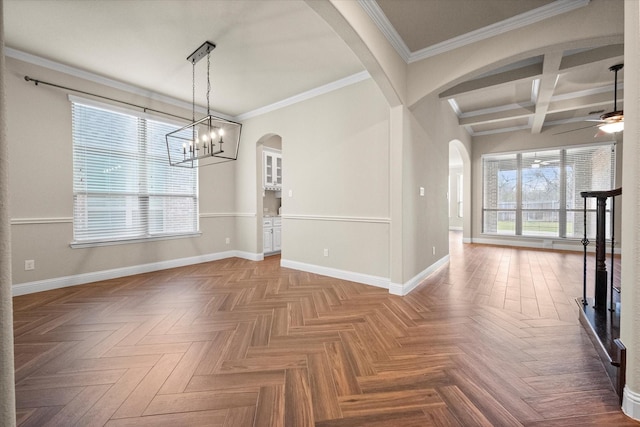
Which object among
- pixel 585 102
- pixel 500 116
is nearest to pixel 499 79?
pixel 500 116

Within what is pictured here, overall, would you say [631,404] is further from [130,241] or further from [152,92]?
[152,92]

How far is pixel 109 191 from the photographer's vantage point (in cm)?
392

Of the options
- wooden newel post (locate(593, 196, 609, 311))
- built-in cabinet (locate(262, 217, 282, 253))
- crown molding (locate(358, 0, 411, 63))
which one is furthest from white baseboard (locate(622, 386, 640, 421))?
built-in cabinet (locate(262, 217, 282, 253))

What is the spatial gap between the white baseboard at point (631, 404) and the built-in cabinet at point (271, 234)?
15.7ft

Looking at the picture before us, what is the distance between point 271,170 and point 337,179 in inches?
92.7

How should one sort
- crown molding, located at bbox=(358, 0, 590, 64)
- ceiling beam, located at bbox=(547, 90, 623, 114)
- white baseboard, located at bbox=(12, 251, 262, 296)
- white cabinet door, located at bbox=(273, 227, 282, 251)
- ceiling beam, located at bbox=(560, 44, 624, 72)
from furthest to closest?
1. white cabinet door, located at bbox=(273, 227, 282, 251)
2. ceiling beam, located at bbox=(547, 90, 623, 114)
3. white baseboard, located at bbox=(12, 251, 262, 296)
4. ceiling beam, located at bbox=(560, 44, 624, 72)
5. crown molding, located at bbox=(358, 0, 590, 64)

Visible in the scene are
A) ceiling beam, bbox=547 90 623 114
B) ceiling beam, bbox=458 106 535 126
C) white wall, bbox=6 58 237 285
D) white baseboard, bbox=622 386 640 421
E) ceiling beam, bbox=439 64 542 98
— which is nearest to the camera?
white baseboard, bbox=622 386 640 421

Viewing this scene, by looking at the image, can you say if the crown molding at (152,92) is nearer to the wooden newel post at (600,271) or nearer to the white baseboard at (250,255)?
the white baseboard at (250,255)

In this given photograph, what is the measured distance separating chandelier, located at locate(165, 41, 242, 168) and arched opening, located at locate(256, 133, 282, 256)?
557 mm

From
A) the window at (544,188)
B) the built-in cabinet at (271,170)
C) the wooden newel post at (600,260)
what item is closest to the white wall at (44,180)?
the built-in cabinet at (271,170)

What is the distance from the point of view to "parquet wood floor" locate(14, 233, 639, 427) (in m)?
1.40

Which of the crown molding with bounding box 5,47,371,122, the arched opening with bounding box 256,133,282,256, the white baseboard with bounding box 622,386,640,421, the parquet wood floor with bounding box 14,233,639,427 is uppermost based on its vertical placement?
the crown molding with bounding box 5,47,371,122

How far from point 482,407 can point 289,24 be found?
3.37 meters

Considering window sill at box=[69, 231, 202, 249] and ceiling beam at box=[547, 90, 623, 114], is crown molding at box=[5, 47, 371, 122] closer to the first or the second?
window sill at box=[69, 231, 202, 249]
